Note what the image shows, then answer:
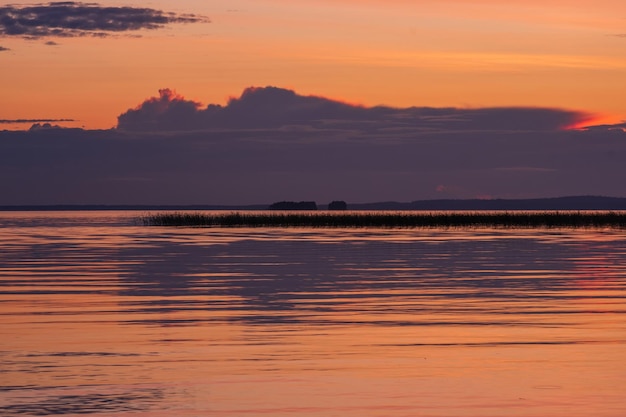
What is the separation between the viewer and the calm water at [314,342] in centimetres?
1312

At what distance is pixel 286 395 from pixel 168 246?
44.3m

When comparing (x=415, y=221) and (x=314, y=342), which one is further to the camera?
(x=415, y=221)

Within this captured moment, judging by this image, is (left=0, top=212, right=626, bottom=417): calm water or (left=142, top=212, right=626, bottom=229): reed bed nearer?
(left=0, top=212, right=626, bottom=417): calm water

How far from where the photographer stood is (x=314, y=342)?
59.3 feet

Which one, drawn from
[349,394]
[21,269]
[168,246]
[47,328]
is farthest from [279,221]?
[349,394]

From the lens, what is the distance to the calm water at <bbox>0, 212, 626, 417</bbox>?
43.0 ft

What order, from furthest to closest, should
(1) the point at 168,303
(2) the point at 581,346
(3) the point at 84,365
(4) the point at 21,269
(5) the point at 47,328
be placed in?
1. (4) the point at 21,269
2. (1) the point at 168,303
3. (5) the point at 47,328
4. (2) the point at 581,346
5. (3) the point at 84,365

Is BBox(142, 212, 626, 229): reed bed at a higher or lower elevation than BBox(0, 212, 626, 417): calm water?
lower

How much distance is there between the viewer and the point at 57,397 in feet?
43.3

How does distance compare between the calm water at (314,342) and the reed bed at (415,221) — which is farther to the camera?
the reed bed at (415,221)

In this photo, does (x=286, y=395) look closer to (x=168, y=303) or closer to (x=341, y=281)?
(x=168, y=303)

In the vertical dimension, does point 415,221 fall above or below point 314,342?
below

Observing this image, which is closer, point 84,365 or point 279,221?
point 84,365

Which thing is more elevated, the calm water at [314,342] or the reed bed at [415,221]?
the calm water at [314,342]
